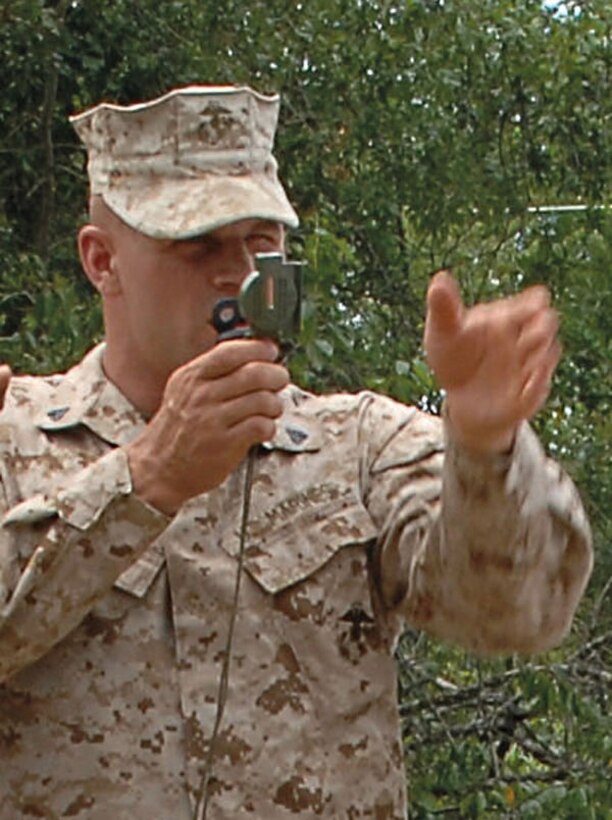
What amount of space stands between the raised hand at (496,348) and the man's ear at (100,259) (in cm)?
57

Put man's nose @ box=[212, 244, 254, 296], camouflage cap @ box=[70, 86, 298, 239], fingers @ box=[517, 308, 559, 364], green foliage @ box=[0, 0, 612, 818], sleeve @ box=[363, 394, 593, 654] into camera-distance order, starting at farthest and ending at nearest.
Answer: green foliage @ box=[0, 0, 612, 818] → camouflage cap @ box=[70, 86, 298, 239] → man's nose @ box=[212, 244, 254, 296] → sleeve @ box=[363, 394, 593, 654] → fingers @ box=[517, 308, 559, 364]

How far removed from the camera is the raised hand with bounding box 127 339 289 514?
2.48 metres

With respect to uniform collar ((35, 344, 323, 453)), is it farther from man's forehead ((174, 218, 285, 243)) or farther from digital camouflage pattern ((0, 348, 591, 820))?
man's forehead ((174, 218, 285, 243))

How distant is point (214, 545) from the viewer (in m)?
2.76

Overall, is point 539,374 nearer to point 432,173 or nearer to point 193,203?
point 193,203

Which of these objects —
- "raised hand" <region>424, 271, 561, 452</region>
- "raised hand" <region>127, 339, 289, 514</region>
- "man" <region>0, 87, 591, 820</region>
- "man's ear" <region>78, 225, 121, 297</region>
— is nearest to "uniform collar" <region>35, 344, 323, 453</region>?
"man" <region>0, 87, 591, 820</region>

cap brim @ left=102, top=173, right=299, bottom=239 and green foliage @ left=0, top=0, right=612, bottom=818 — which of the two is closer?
cap brim @ left=102, top=173, right=299, bottom=239

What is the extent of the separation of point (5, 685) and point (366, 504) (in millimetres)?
428

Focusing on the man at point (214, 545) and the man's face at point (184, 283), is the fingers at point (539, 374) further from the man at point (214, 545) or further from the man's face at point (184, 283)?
the man's face at point (184, 283)

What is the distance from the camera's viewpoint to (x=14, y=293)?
501cm

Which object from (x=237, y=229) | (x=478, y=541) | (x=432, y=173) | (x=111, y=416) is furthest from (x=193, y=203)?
(x=432, y=173)

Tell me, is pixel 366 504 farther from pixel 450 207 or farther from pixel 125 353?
pixel 450 207

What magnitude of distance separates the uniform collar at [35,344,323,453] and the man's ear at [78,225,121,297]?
111 mm

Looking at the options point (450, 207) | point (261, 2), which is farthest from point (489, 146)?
point (261, 2)
